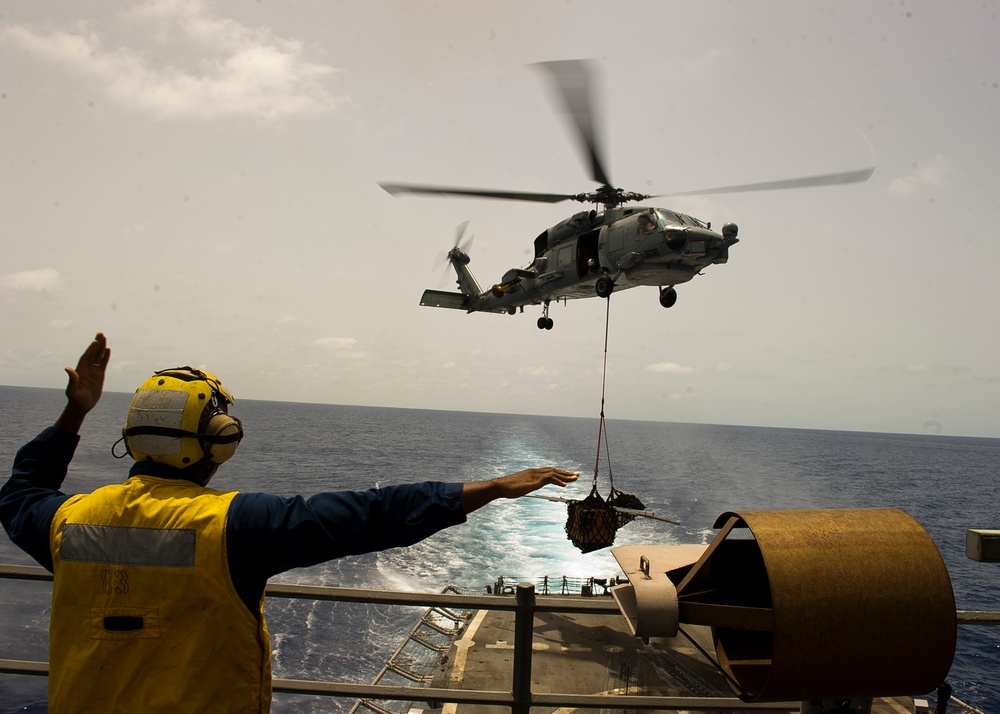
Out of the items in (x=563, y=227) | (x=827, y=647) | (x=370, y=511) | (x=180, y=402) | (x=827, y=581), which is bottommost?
(x=827, y=647)

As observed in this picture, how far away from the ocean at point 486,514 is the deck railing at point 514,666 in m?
23.7

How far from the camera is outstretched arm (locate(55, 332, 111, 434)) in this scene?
2.70 m

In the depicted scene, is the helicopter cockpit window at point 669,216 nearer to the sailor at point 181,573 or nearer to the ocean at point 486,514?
the sailor at point 181,573

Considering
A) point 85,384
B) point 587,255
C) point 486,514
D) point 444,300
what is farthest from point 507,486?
point 486,514

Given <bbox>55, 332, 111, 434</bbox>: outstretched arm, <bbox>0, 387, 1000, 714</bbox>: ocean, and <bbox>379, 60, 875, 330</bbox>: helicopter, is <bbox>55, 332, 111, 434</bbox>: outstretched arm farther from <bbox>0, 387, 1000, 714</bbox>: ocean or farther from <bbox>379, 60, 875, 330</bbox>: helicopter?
<bbox>0, 387, 1000, 714</bbox>: ocean

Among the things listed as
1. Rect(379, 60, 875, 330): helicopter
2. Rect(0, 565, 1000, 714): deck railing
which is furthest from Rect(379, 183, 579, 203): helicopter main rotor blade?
Rect(0, 565, 1000, 714): deck railing

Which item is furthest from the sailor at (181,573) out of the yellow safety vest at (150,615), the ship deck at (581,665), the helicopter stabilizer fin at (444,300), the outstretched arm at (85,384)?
the helicopter stabilizer fin at (444,300)

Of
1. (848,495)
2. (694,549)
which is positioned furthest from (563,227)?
(848,495)

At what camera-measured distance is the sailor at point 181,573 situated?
6.77ft

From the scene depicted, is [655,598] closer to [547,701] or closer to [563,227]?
[547,701]

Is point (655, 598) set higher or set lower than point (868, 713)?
higher

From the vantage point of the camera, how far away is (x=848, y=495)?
8250cm

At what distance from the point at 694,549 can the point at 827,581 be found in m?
0.83

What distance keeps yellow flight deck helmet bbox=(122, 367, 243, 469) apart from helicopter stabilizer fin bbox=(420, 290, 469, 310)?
2071 cm
